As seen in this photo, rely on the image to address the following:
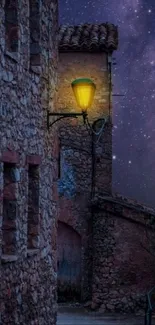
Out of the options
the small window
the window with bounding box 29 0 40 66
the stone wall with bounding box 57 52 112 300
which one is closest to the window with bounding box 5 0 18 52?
the window with bounding box 29 0 40 66

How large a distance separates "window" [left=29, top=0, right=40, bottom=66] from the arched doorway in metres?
10.1

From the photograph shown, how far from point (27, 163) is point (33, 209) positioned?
2.87ft

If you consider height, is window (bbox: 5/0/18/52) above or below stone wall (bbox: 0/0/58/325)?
above

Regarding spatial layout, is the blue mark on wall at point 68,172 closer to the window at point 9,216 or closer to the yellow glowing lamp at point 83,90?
the yellow glowing lamp at point 83,90

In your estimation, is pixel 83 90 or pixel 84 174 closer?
pixel 83 90

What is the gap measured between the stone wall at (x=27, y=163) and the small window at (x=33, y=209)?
0.6 inches

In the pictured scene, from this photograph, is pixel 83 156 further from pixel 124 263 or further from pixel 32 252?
pixel 32 252

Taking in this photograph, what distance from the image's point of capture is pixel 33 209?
435 inches

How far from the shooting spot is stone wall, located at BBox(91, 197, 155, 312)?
1939cm

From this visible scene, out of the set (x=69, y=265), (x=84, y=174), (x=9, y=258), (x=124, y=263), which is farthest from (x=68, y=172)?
(x=9, y=258)

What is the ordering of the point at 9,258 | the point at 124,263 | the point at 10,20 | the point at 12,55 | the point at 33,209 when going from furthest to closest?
the point at 124,263
the point at 33,209
the point at 10,20
the point at 12,55
the point at 9,258

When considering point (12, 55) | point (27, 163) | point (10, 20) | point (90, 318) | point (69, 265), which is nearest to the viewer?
point (12, 55)

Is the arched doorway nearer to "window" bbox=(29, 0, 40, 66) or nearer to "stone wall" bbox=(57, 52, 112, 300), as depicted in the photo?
"stone wall" bbox=(57, 52, 112, 300)

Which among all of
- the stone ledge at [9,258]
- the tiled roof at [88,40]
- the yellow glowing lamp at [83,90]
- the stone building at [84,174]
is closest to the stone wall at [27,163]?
the stone ledge at [9,258]
